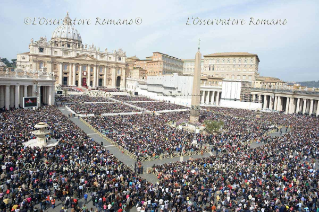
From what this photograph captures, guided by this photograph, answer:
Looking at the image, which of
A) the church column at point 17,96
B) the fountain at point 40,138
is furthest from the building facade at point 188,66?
the fountain at point 40,138

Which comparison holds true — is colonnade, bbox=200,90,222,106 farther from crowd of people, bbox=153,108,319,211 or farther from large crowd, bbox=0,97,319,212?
crowd of people, bbox=153,108,319,211

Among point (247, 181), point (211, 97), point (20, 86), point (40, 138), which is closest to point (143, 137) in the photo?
point (40, 138)

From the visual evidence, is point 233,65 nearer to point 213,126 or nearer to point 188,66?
point 188,66

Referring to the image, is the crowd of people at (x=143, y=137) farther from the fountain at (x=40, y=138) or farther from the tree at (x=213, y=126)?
the fountain at (x=40, y=138)

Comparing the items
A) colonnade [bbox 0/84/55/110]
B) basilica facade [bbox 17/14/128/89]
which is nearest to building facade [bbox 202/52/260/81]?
basilica facade [bbox 17/14/128/89]

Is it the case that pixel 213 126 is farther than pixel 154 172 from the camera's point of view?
Yes

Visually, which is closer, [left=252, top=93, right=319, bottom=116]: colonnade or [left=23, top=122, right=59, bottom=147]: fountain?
[left=23, top=122, right=59, bottom=147]: fountain
